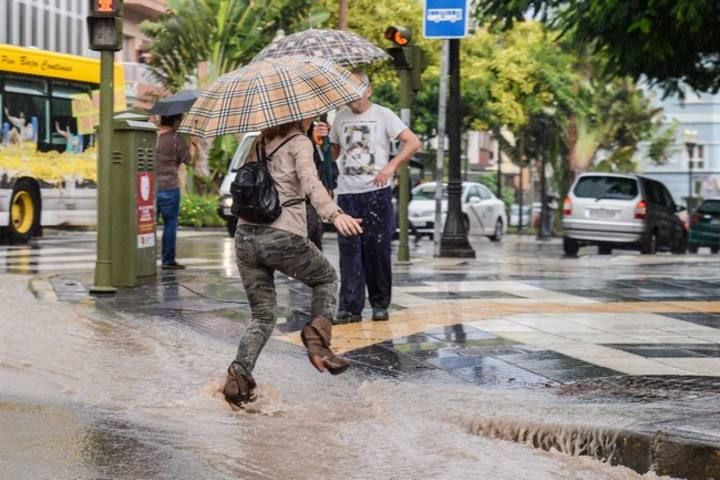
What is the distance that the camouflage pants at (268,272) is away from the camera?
7.09 meters

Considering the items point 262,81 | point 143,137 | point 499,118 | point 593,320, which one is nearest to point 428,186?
point 499,118

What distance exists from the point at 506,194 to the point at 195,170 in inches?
1618

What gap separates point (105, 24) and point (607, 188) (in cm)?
1554

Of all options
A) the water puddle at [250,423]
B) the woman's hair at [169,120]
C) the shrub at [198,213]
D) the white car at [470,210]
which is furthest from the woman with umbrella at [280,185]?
the shrub at [198,213]

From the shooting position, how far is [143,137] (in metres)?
13.1

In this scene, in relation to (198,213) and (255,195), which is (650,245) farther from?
(255,195)

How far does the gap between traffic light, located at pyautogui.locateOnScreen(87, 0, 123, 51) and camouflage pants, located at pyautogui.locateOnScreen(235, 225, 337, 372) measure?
508 cm

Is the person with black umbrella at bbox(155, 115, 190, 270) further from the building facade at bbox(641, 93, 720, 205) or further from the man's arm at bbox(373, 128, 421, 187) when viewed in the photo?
the building facade at bbox(641, 93, 720, 205)

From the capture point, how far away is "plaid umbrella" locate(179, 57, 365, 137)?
6953 mm

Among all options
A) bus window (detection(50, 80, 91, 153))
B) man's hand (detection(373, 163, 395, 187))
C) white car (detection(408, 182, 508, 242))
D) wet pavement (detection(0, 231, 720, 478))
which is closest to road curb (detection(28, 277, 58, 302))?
wet pavement (detection(0, 231, 720, 478))

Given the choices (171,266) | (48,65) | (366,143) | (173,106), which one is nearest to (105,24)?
(366,143)

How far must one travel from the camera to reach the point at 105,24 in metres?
11.9

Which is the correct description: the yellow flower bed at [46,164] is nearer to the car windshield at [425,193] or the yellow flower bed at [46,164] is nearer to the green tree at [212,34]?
the car windshield at [425,193]

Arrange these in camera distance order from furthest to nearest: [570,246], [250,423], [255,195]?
[570,246], [255,195], [250,423]
